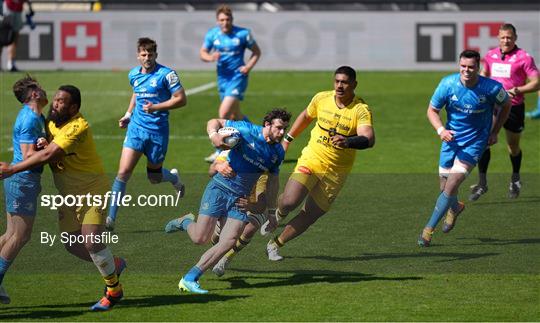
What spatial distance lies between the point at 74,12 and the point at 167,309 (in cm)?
2369

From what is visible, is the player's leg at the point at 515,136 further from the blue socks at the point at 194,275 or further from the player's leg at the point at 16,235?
the player's leg at the point at 16,235

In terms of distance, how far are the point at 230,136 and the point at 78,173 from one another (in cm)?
159

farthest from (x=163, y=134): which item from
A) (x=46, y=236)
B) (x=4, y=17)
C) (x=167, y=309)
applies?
(x=4, y=17)

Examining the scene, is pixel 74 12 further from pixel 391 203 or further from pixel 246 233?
pixel 246 233

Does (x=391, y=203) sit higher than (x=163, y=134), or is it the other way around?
(x=163, y=134)

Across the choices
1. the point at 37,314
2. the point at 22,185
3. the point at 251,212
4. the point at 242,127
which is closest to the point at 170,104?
the point at 251,212

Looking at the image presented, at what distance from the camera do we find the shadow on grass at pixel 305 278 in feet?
40.6

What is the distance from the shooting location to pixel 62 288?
476 inches

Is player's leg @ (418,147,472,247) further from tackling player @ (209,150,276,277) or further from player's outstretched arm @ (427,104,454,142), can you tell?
tackling player @ (209,150,276,277)

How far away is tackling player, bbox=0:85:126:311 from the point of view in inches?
433

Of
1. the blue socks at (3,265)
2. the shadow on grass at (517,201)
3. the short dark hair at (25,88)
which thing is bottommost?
the shadow on grass at (517,201)

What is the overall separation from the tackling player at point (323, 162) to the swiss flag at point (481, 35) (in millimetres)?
19825

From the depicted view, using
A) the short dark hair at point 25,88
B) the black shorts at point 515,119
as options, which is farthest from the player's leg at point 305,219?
the black shorts at point 515,119

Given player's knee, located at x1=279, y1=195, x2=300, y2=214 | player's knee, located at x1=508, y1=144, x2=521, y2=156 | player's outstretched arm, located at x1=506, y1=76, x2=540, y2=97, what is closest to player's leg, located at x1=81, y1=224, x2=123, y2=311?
player's knee, located at x1=279, y1=195, x2=300, y2=214
